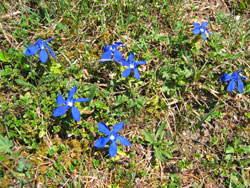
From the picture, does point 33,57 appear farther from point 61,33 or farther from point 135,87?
point 135,87

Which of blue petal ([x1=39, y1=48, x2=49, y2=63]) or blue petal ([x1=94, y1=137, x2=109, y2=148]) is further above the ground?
blue petal ([x1=39, y1=48, x2=49, y2=63])

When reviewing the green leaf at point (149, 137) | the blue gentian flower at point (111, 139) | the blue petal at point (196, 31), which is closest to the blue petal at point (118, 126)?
the blue gentian flower at point (111, 139)

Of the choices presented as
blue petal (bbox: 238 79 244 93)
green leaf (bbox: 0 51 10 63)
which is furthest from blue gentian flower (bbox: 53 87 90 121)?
blue petal (bbox: 238 79 244 93)

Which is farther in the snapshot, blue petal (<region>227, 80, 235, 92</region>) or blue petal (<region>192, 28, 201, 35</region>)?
blue petal (<region>192, 28, 201, 35</region>)

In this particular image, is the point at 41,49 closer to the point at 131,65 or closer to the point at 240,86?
the point at 131,65

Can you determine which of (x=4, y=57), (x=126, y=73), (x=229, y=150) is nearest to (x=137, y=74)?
(x=126, y=73)

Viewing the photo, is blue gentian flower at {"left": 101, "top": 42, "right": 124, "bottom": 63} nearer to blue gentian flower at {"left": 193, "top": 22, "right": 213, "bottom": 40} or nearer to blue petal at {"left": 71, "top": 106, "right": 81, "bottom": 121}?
blue petal at {"left": 71, "top": 106, "right": 81, "bottom": 121}

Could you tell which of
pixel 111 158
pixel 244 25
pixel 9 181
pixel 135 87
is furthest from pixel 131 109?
pixel 244 25
